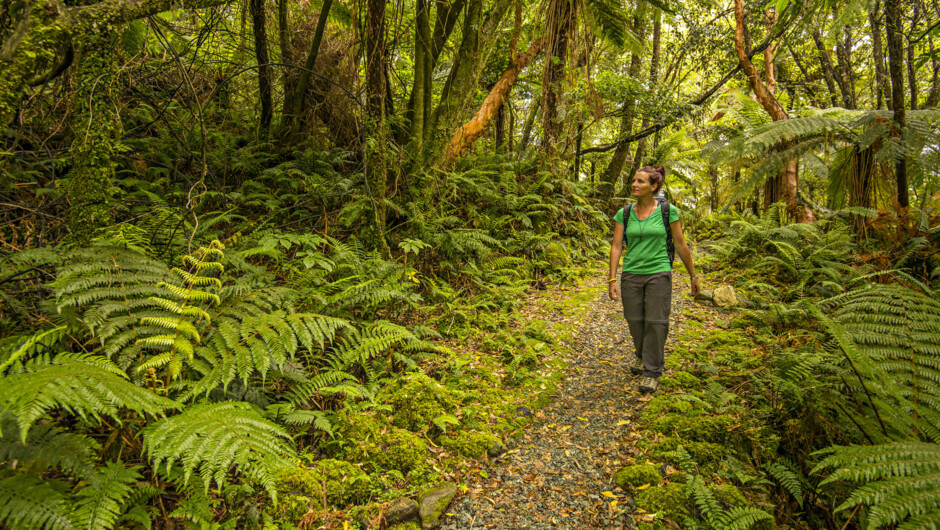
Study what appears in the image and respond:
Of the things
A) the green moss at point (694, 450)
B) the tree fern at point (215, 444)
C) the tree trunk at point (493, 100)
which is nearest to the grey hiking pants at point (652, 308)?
the green moss at point (694, 450)

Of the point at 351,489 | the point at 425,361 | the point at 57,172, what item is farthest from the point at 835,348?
the point at 57,172

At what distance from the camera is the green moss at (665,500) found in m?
2.58

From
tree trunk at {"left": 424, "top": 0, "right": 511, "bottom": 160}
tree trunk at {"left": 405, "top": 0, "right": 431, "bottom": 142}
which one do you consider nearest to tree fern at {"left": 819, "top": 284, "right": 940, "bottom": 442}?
tree trunk at {"left": 424, "top": 0, "right": 511, "bottom": 160}

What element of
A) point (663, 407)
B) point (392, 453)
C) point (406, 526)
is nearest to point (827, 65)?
point (663, 407)

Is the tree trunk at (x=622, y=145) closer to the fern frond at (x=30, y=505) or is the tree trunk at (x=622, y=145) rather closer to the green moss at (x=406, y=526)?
the green moss at (x=406, y=526)

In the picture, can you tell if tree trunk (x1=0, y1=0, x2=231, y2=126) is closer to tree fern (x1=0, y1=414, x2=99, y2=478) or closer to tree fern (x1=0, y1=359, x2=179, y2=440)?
tree fern (x1=0, y1=359, x2=179, y2=440)

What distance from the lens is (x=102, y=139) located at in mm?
2596

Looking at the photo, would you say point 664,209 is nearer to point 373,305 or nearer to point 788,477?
point 788,477

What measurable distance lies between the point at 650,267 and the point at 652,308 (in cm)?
41

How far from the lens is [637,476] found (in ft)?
9.55

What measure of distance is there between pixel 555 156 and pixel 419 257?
4594 mm

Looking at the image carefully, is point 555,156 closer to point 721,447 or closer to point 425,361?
point 425,361

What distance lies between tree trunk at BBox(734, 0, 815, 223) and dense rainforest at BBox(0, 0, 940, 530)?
0.05 m

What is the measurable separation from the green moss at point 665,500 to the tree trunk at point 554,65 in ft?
18.2
